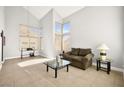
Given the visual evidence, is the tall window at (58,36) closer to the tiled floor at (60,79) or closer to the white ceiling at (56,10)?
the white ceiling at (56,10)

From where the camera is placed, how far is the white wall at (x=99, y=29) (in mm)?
3086

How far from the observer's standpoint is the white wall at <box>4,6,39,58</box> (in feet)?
16.1

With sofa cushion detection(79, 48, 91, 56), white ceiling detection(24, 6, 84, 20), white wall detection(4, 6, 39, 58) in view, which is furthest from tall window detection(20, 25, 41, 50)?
sofa cushion detection(79, 48, 91, 56)

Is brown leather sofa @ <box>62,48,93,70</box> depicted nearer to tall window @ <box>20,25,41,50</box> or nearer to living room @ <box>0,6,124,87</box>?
living room @ <box>0,6,124,87</box>

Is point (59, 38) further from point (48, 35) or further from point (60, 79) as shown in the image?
point (60, 79)

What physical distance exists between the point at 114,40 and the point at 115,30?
1.33 ft

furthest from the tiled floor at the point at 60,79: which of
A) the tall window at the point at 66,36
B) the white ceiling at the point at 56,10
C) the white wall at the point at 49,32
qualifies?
the white ceiling at the point at 56,10

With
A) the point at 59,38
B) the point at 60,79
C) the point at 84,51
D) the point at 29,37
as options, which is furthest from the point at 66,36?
the point at 60,79

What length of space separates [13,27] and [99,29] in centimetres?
524

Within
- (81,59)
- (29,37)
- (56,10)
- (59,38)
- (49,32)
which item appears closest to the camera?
(81,59)

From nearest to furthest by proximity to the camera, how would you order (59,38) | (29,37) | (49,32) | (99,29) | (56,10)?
(99,29) < (56,10) < (49,32) < (59,38) < (29,37)

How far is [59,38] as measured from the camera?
5664 millimetres

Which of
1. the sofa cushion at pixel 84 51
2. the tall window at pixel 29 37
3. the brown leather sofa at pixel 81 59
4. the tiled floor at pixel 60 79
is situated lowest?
the tiled floor at pixel 60 79
